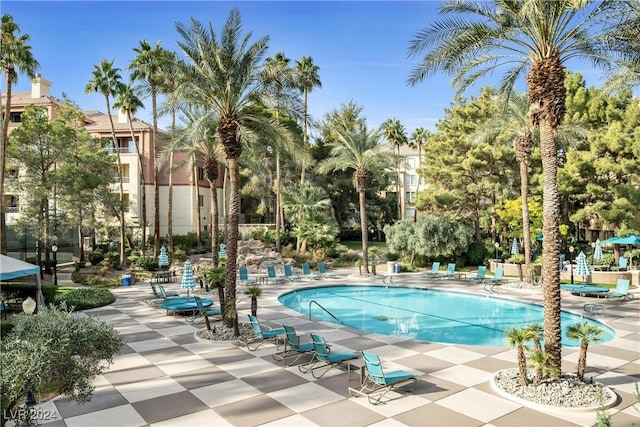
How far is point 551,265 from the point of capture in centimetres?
1048

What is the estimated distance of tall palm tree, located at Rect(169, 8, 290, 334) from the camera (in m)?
14.9

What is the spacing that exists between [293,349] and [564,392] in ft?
21.4

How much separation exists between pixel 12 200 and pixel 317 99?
1147 inches

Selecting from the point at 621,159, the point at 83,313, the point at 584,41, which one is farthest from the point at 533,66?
the point at 621,159

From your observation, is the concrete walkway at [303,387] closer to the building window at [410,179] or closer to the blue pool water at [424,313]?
the blue pool water at [424,313]

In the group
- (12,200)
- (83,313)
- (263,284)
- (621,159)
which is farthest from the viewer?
(12,200)

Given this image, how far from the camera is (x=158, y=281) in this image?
1137 inches

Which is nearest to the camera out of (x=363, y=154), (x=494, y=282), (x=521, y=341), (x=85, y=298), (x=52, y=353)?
(x=52, y=353)

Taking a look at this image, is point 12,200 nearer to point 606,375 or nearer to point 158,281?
point 158,281

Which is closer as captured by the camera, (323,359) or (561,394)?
(561,394)

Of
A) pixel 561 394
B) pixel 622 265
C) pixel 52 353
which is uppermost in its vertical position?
Answer: pixel 52 353

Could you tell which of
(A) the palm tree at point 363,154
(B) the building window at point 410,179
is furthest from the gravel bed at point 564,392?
(B) the building window at point 410,179

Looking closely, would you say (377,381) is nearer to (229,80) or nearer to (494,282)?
(229,80)

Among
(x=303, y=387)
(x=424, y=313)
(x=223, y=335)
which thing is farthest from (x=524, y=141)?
(x=303, y=387)
